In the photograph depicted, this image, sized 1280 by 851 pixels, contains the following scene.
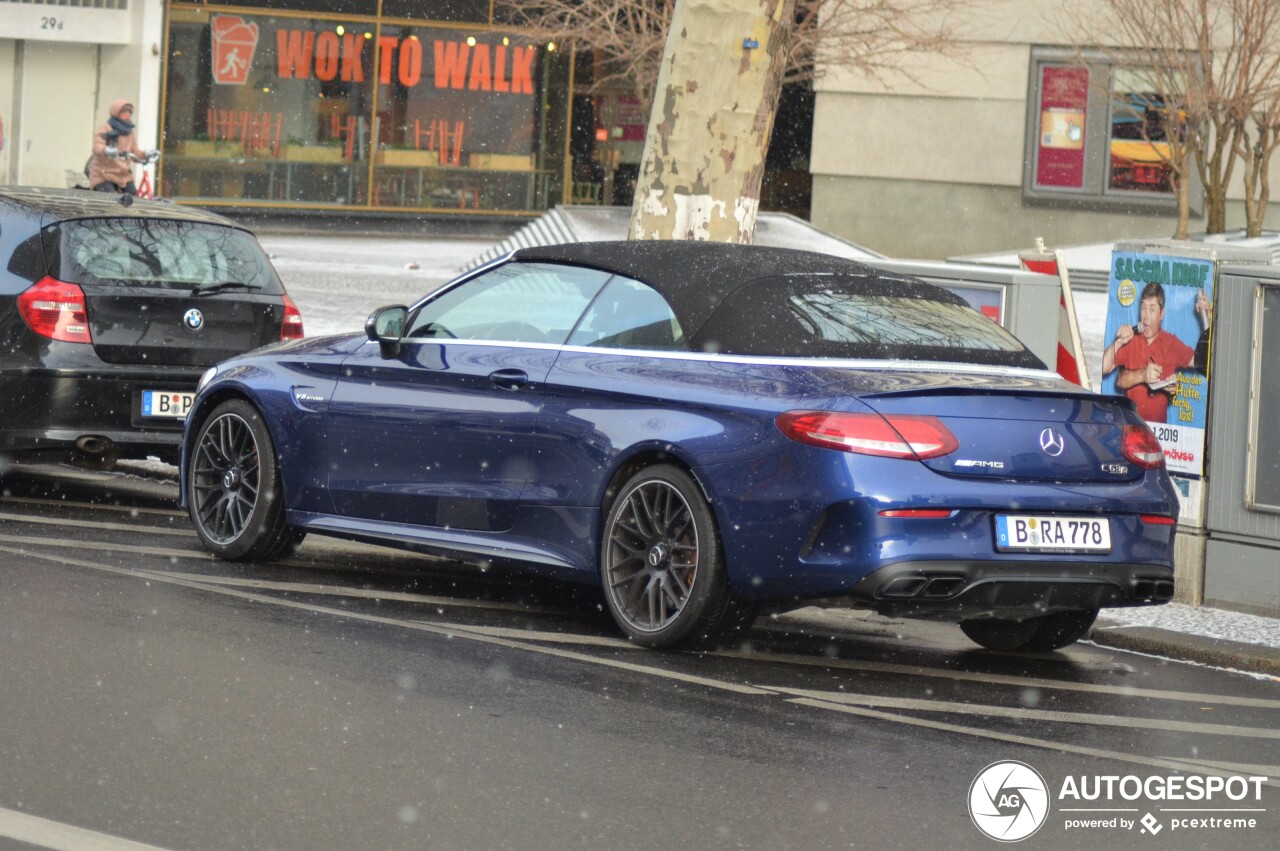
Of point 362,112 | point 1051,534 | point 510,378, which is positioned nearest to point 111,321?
point 510,378

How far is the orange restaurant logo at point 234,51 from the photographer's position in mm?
34719

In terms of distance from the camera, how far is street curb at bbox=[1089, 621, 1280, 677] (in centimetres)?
795

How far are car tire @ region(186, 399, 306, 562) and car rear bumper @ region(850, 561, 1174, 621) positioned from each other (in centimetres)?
309

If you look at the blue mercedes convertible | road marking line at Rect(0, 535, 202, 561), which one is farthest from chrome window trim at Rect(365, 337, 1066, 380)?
road marking line at Rect(0, 535, 202, 561)

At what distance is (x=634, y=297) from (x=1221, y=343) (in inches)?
116

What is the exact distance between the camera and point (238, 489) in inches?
358

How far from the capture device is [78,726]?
5770mm

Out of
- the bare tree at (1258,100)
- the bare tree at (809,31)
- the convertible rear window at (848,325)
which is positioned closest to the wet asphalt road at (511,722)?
the convertible rear window at (848,325)

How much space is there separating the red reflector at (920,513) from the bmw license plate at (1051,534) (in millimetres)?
229

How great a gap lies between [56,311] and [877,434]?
5.05 m

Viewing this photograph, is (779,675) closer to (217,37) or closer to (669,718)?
(669,718)

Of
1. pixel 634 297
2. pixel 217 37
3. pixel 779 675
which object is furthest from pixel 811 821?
pixel 217 37

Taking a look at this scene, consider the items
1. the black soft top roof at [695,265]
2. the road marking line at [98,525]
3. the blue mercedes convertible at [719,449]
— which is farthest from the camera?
the road marking line at [98,525]

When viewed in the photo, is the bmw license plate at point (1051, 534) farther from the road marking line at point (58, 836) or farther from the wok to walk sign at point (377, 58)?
the wok to walk sign at point (377, 58)
